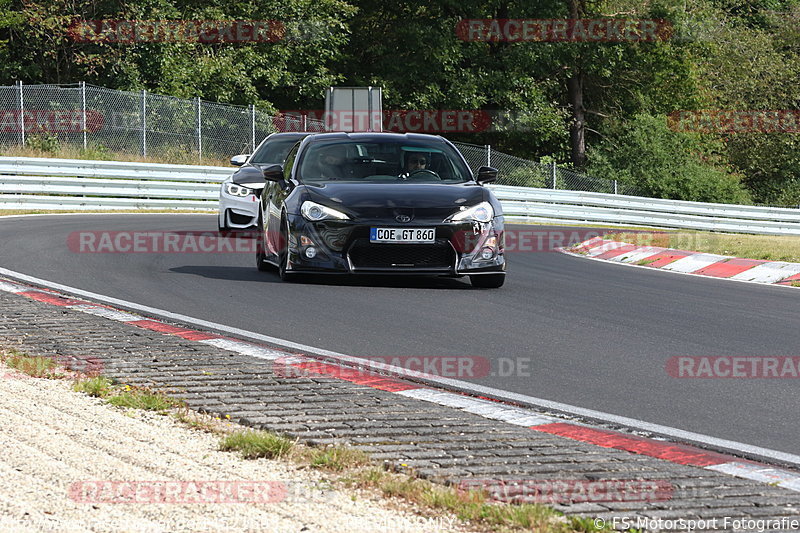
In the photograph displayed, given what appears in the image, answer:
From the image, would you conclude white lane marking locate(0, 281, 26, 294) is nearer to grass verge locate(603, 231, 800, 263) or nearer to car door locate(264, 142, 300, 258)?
car door locate(264, 142, 300, 258)

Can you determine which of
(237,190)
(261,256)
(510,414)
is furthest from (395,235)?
(237,190)

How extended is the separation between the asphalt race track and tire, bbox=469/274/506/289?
5.2 inches

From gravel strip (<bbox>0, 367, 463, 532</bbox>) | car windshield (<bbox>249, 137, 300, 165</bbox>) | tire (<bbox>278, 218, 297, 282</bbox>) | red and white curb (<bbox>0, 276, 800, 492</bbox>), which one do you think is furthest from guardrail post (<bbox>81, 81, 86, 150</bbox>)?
gravel strip (<bbox>0, 367, 463, 532</bbox>)

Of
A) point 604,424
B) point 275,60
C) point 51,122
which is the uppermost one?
point 275,60

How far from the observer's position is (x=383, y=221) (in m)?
11.2

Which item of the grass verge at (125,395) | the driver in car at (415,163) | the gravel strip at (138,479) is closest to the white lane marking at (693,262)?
the driver in car at (415,163)

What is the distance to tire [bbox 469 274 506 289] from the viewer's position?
39.4 ft

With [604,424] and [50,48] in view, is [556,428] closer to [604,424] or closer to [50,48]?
[604,424]

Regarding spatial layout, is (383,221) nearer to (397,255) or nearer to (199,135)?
(397,255)

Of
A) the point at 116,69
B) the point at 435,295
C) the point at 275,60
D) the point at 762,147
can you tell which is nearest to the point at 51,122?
the point at 116,69

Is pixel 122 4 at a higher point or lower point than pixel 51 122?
higher

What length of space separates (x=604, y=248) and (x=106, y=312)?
10310 mm

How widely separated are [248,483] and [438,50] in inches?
1539

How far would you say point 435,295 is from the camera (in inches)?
446
